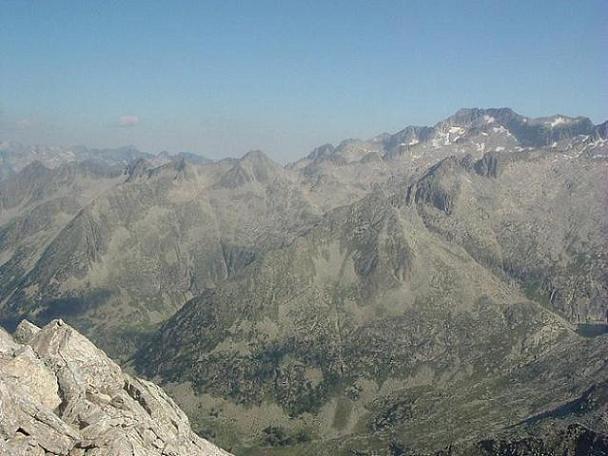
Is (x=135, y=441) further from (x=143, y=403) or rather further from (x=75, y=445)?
(x=143, y=403)

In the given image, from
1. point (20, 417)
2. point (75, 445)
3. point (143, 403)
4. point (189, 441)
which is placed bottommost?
point (189, 441)

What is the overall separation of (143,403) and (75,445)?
30.1 m

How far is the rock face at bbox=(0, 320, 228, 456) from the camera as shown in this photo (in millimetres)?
71062

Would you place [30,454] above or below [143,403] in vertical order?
A: above

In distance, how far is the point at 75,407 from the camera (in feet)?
274

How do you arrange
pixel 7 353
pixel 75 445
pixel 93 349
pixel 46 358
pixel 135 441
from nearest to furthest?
pixel 75 445 → pixel 135 441 → pixel 7 353 → pixel 46 358 → pixel 93 349

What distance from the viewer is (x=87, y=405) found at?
84688 millimetres

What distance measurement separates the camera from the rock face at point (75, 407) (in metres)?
71.1

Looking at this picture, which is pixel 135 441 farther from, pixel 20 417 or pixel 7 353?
pixel 7 353

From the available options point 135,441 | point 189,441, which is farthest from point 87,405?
point 189,441

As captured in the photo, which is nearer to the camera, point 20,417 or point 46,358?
point 20,417

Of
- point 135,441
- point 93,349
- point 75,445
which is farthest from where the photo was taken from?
point 93,349

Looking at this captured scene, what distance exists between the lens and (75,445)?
74.4 meters

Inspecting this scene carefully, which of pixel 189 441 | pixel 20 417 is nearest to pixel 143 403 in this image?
pixel 189 441
